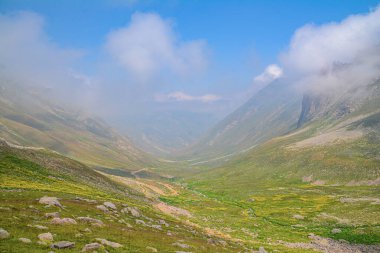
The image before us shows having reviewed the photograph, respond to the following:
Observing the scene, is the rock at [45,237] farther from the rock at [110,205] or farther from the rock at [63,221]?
the rock at [110,205]

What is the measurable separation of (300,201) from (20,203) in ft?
399

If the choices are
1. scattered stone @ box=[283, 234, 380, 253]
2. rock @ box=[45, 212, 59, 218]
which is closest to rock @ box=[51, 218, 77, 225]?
rock @ box=[45, 212, 59, 218]

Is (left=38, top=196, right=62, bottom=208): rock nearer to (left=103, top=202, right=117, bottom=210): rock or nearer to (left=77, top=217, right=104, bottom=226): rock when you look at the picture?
(left=77, top=217, right=104, bottom=226): rock

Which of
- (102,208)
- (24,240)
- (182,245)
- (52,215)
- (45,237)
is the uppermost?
(102,208)

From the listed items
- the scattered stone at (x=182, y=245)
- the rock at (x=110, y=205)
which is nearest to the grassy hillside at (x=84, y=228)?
the scattered stone at (x=182, y=245)

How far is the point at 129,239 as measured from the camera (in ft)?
132

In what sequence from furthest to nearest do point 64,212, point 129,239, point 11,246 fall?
1. point 64,212
2. point 129,239
3. point 11,246

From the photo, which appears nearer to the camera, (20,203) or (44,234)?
(44,234)

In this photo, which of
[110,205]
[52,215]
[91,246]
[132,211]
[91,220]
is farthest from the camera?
[132,211]

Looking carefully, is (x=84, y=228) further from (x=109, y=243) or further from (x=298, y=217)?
(x=298, y=217)

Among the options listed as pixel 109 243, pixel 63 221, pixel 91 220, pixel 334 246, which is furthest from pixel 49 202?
pixel 334 246

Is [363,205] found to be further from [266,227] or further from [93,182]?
[93,182]

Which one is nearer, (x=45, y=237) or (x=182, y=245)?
(x=45, y=237)

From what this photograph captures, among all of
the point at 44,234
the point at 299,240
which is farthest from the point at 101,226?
the point at 299,240
